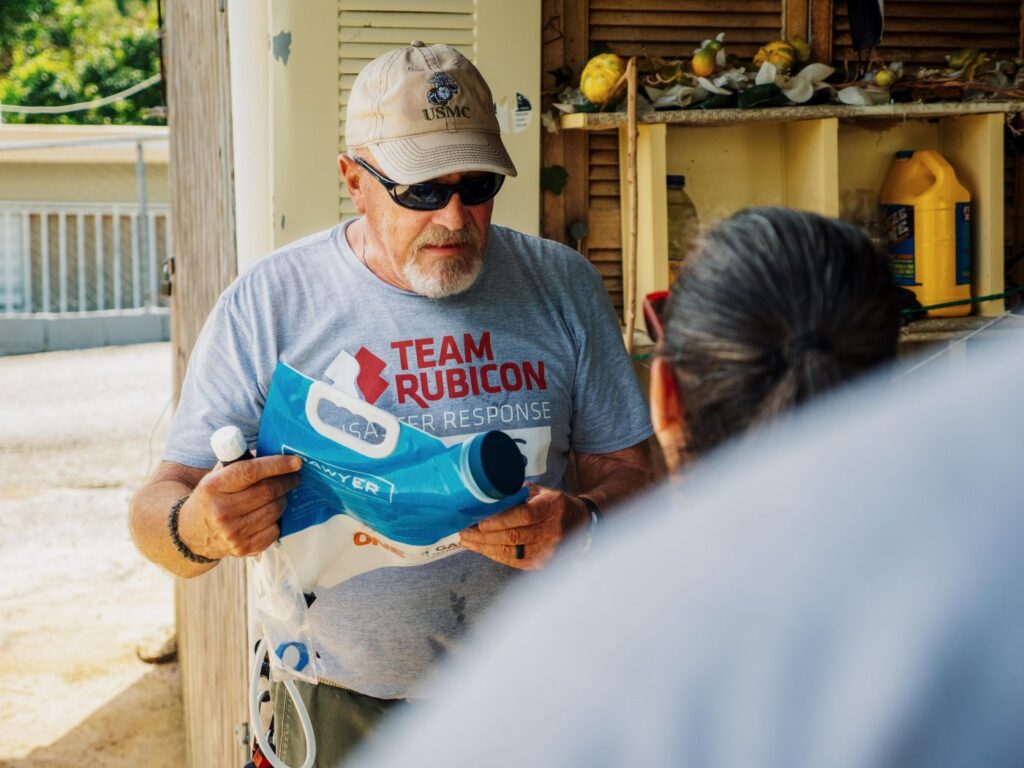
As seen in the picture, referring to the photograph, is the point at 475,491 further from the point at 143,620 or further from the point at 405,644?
the point at 143,620

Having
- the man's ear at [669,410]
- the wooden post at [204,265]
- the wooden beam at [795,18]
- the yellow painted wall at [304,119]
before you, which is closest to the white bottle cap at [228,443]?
the man's ear at [669,410]

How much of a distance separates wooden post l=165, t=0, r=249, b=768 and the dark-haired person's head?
2.29m

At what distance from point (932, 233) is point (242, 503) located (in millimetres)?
2108

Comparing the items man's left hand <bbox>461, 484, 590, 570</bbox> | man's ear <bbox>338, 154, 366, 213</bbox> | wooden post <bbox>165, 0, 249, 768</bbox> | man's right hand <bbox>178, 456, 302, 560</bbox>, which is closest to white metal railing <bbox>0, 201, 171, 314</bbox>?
wooden post <bbox>165, 0, 249, 768</bbox>

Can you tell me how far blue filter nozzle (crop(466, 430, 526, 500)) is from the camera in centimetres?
156

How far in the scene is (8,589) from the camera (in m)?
6.12

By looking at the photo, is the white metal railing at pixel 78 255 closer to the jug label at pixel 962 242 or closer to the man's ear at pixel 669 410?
the jug label at pixel 962 242

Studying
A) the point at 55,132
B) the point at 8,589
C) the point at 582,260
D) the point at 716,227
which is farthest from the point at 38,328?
the point at 716,227

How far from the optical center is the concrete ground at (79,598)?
4766 millimetres

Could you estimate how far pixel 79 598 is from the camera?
600 cm

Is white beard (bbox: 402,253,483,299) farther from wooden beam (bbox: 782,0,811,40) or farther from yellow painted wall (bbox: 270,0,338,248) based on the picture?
wooden beam (bbox: 782,0,811,40)

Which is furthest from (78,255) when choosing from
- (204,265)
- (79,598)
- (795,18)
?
(795,18)

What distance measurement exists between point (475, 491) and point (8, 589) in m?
5.30

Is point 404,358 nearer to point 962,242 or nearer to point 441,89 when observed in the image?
point 441,89
